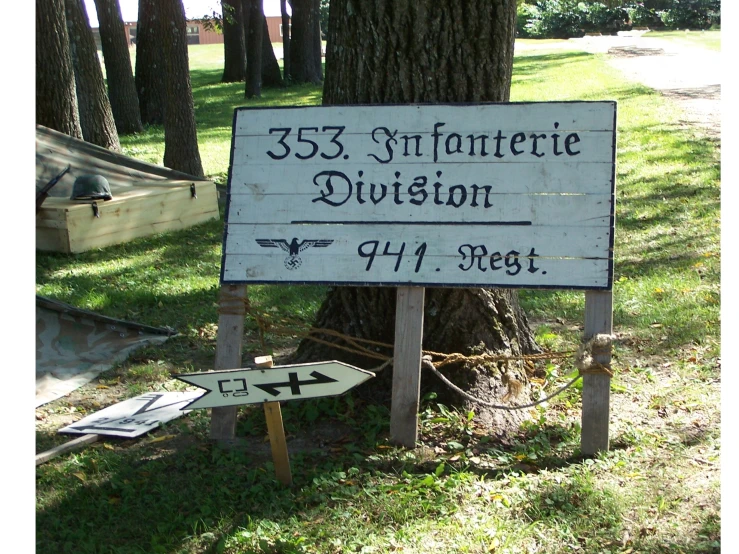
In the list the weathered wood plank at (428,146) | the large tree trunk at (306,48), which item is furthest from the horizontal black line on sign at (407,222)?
the large tree trunk at (306,48)

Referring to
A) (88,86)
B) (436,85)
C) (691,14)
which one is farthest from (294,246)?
(691,14)

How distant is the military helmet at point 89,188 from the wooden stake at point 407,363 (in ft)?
17.3

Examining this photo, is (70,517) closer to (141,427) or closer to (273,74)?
(141,427)

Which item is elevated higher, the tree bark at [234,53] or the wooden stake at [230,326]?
the tree bark at [234,53]

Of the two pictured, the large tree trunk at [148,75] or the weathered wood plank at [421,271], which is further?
the large tree trunk at [148,75]

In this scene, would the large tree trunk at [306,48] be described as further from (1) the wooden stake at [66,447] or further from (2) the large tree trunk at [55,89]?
(1) the wooden stake at [66,447]

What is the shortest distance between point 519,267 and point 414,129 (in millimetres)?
797

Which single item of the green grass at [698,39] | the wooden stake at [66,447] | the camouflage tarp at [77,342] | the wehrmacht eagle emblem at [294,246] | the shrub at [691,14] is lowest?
the wooden stake at [66,447]

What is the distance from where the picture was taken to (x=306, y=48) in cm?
2705

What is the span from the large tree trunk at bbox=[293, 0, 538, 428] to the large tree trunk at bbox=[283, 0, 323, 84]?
23000 millimetres

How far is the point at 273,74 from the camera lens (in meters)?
26.3

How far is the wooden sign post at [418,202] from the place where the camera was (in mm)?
3623

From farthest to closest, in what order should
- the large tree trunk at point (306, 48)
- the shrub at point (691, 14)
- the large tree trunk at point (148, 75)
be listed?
1. the shrub at point (691, 14)
2. the large tree trunk at point (306, 48)
3. the large tree trunk at point (148, 75)

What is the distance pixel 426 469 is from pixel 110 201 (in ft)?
18.5
